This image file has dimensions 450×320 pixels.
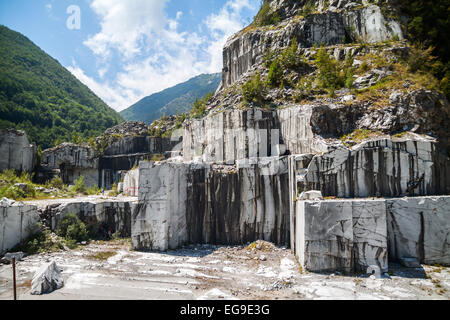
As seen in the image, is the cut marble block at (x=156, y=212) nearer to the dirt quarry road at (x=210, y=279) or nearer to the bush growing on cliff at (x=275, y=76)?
the dirt quarry road at (x=210, y=279)

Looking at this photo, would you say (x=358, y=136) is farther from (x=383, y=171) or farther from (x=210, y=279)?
(x=210, y=279)

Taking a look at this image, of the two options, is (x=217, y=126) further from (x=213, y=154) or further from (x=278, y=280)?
(x=278, y=280)

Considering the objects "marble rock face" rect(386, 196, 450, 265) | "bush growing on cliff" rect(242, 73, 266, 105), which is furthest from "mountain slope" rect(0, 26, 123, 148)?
"marble rock face" rect(386, 196, 450, 265)

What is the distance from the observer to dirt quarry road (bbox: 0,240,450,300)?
6.71 meters

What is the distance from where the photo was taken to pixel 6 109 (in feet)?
130

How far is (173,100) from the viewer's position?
105 m

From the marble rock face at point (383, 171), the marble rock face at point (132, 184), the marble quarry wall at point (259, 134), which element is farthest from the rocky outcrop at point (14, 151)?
the marble rock face at point (383, 171)

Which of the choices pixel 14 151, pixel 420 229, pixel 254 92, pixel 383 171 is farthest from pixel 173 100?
pixel 420 229

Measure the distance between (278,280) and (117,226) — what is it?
9.48m

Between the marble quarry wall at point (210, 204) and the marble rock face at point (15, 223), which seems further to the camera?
the marble quarry wall at point (210, 204)

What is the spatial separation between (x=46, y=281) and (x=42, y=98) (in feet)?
182

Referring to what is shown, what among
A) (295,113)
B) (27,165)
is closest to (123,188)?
(27,165)

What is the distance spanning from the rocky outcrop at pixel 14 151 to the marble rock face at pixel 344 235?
27.4 meters

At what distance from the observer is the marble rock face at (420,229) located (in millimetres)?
8508
